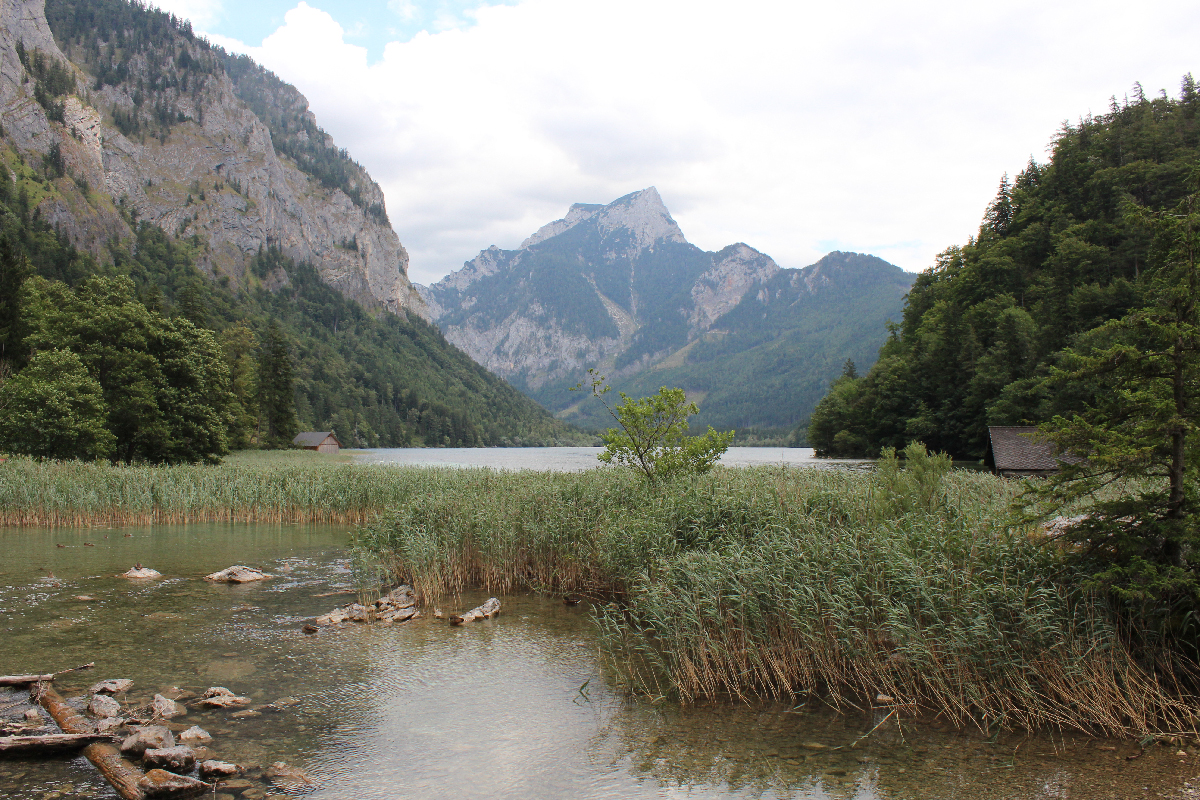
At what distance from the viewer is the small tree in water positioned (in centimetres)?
1828

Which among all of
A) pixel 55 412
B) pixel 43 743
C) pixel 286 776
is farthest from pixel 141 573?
pixel 55 412

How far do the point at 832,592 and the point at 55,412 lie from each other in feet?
124

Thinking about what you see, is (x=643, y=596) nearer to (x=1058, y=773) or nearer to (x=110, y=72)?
(x=1058, y=773)

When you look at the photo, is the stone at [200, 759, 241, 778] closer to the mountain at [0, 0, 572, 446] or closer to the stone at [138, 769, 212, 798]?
the stone at [138, 769, 212, 798]

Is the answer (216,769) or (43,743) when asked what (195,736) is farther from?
(43,743)

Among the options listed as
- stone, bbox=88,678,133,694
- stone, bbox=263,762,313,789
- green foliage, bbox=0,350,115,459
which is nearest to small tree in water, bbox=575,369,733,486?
stone, bbox=88,678,133,694

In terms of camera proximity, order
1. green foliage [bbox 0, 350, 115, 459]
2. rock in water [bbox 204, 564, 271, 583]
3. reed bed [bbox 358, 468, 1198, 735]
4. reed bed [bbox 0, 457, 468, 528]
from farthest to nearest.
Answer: green foliage [bbox 0, 350, 115, 459] → reed bed [bbox 0, 457, 468, 528] → rock in water [bbox 204, 564, 271, 583] → reed bed [bbox 358, 468, 1198, 735]

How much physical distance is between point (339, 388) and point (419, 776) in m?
135

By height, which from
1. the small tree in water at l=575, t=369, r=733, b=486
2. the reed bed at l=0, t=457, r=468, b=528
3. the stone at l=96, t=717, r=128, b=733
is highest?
the small tree in water at l=575, t=369, r=733, b=486

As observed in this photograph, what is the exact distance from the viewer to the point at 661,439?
1873 cm

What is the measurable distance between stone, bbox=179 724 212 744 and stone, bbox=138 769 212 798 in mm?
962

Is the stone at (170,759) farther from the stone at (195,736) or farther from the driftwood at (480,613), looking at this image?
the driftwood at (480,613)

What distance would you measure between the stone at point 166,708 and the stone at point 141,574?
897 centimetres

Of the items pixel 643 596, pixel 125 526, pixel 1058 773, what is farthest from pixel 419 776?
pixel 125 526
